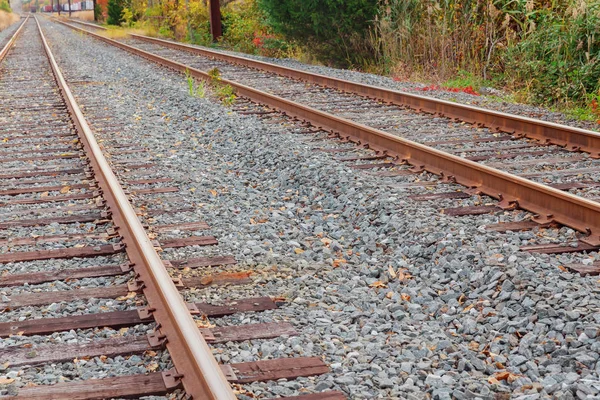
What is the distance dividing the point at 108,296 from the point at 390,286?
160 cm

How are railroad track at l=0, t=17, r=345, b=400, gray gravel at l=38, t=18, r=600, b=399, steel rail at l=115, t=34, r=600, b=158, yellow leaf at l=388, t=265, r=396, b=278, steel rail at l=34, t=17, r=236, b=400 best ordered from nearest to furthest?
steel rail at l=34, t=17, r=236, b=400 < railroad track at l=0, t=17, r=345, b=400 < gray gravel at l=38, t=18, r=600, b=399 < yellow leaf at l=388, t=265, r=396, b=278 < steel rail at l=115, t=34, r=600, b=158

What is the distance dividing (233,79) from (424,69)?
3.68 m

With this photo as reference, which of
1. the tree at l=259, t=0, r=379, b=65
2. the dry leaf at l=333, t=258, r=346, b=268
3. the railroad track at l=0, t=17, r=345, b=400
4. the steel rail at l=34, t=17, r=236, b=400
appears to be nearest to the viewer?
the steel rail at l=34, t=17, r=236, b=400

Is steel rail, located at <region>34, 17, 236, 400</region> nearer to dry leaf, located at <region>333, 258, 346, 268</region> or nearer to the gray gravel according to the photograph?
the gray gravel

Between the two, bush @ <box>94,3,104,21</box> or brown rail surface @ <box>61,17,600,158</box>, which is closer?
brown rail surface @ <box>61,17,600,158</box>

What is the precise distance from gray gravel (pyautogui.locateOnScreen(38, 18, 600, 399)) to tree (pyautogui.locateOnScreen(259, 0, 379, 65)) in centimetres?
973

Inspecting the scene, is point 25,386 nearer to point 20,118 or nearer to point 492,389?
point 492,389

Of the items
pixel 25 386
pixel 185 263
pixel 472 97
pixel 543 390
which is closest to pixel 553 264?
pixel 543 390

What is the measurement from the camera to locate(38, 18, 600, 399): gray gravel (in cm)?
335

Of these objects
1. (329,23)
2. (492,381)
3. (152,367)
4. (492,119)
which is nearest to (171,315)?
(152,367)

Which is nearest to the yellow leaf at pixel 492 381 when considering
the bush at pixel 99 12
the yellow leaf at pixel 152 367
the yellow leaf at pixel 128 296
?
the yellow leaf at pixel 152 367

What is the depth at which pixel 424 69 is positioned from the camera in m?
14.6

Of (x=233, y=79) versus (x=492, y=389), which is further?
(x=233, y=79)

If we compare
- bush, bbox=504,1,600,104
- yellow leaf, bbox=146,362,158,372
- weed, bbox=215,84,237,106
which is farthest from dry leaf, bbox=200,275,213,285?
bush, bbox=504,1,600,104
